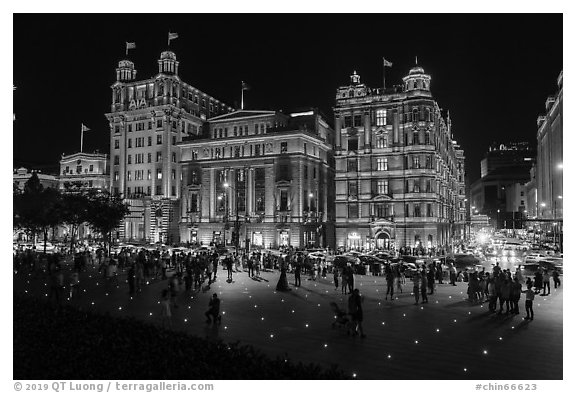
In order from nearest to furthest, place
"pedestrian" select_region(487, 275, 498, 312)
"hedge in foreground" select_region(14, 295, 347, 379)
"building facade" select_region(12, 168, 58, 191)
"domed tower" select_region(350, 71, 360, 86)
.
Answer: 1. "hedge in foreground" select_region(14, 295, 347, 379)
2. "pedestrian" select_region(487, 275, 498, 312)
3. "domed tower" select_region(350, 71, 360, 86)
4. "building facade" select_region(12, 168, 58, 191)

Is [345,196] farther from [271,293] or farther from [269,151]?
[271,293]

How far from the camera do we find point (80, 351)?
1246 cm

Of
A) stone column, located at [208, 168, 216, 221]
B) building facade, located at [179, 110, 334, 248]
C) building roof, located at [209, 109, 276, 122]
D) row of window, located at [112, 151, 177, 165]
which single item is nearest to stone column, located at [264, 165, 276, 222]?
building facade, located at [179, 110, 334, 248]

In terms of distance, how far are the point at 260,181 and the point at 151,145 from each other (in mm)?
27652

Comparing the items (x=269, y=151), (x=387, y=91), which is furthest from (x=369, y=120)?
(x=269, y=151)

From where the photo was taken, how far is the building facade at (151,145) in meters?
96.8

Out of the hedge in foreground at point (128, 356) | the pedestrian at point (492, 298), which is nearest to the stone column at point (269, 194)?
the pedestrian at point (492, 298)

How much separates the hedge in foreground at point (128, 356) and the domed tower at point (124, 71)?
322 ft

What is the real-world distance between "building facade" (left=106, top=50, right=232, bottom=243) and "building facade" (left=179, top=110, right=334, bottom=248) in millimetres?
6387

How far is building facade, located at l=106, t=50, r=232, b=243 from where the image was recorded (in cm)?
9675

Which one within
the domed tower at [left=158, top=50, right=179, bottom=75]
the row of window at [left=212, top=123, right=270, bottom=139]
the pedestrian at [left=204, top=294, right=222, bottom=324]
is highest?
the domed tower at [left=158, top=50, right=179, bottom=75]

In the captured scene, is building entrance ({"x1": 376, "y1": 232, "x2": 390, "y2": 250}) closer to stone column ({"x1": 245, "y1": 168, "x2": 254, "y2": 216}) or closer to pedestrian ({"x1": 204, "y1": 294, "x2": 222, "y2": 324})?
stone column ({"x1": 245, "y1": 168, "x2": 254, "y2": 216})

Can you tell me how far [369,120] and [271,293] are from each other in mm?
51292

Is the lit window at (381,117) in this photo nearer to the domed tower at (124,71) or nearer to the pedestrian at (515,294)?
the pedestrian at (515,294)
